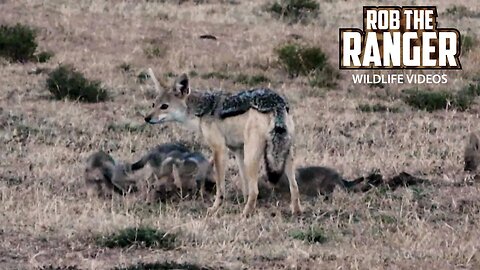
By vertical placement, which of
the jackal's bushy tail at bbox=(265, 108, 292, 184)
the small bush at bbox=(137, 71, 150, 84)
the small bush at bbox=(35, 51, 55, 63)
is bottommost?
the jackal's bushy tail at bbox=(265, 108, 292, 184)

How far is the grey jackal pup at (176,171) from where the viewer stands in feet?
34.6

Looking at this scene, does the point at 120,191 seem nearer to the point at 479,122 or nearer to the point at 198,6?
the point at 479,122

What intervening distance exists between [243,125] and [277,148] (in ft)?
1.49

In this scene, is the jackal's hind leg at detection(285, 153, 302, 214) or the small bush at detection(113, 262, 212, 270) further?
the jackal's hind leg at detection(285, 153, 302, 214)

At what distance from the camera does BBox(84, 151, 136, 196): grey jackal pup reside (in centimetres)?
1065

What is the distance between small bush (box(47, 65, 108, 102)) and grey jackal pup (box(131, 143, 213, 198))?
625cm

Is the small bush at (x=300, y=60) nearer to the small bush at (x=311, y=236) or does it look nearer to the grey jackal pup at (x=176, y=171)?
the grey jackal pup at (x=176, y=171)

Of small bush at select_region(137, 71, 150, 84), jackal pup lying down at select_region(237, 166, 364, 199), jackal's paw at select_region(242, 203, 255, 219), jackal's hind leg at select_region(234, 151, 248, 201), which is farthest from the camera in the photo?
small bush at select_region(137, 71, 150, 84)

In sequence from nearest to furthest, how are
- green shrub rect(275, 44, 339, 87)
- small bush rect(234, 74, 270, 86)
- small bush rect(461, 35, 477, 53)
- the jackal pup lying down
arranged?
1. the jackal pup lying down
2. small bush rect(234, 74, 270, 86)
3. green shrub rect(275, 44, 339, 87)
4. small bush rect(461, 35, 477, 53)

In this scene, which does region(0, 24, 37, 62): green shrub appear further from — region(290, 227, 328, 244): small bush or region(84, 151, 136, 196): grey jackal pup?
region(290, 227, 328, 244): small bush

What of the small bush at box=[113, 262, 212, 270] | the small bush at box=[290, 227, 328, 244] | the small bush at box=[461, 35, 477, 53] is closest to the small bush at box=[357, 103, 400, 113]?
the small bush at box=[461, 35, 477, 53]

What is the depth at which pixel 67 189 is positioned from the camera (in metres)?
10.9

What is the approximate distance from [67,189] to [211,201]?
4.88 ft

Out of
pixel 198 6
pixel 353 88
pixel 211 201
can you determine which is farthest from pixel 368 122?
pixel 198 6
